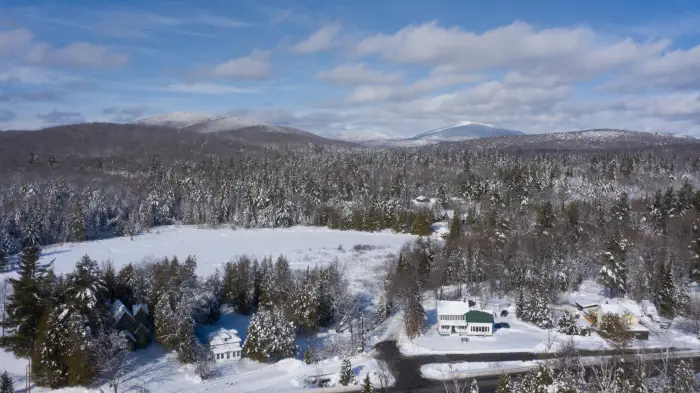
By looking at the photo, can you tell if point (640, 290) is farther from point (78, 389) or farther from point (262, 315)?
point (78, 389)

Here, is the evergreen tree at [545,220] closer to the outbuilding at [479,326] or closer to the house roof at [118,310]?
the outbuilding at [479,326]

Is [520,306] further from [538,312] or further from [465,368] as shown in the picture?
[465,368]

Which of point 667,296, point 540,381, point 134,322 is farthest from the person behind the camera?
point 667,296

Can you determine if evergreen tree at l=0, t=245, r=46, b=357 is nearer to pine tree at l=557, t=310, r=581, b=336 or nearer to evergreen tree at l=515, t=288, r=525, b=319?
evergreen tree at l=515, t=288, r=525, b=319

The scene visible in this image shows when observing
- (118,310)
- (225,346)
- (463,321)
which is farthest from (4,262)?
(463,321)

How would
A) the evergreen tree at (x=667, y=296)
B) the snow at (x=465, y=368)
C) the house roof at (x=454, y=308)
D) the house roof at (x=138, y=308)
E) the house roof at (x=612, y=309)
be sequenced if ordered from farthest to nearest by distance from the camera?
the evergreen tree at (x=667, y=296)
the house roof at (x=454, y=308)
the house roof at (x=612, y=309)
the house roof at (x=138, y=308)
the snow at (x=465, y=368)

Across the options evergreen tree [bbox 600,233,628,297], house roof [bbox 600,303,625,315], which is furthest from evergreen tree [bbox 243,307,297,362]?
evergreen tree [bbox 600,233,628,297]

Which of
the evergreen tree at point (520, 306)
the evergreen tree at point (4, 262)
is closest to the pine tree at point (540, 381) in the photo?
the evergreen tree at point (520, 306)
